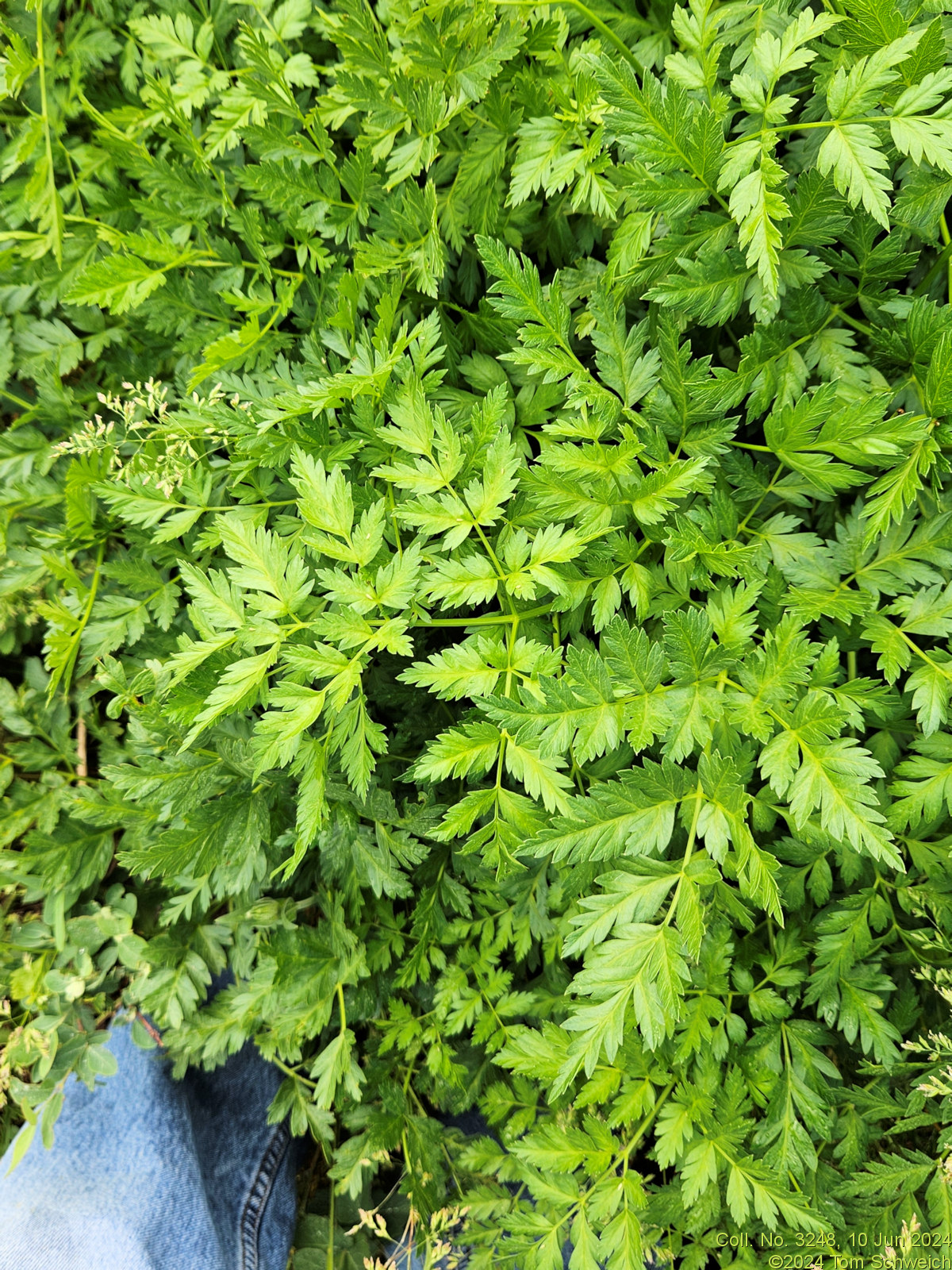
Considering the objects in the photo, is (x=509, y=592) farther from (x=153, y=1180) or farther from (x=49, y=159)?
(x=153, y=1180)

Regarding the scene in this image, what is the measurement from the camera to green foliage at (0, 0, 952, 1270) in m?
1.22

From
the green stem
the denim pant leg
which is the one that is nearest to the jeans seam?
the denim pant leg

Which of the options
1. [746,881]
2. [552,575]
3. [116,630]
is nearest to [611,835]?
[746,881]

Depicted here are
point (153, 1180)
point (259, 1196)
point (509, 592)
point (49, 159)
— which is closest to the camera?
point (509, 592)

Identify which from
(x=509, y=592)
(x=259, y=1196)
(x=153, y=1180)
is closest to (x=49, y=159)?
(x=509, y=592)

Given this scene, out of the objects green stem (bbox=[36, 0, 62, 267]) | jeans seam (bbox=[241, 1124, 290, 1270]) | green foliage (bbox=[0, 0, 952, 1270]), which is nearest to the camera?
green foliage (bbox=[0, 0, 952, 1270])

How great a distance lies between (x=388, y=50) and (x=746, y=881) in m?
1.62

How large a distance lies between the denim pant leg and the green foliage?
0.16m

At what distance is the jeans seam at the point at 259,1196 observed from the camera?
1933 millimetres

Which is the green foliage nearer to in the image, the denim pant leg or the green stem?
the green stem

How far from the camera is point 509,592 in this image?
1.30m

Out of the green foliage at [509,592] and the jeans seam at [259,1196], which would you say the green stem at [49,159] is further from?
the jeans seam at [259,1196]

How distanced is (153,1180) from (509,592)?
64.3 inches

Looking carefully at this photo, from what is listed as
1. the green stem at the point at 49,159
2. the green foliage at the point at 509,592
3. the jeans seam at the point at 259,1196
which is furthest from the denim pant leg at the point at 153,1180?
the green stem at the point at 49,159
